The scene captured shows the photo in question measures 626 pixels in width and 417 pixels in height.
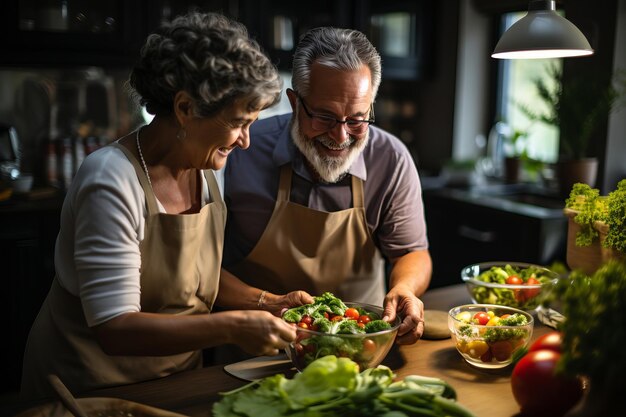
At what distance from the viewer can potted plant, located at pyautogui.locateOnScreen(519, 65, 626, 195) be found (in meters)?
3.48

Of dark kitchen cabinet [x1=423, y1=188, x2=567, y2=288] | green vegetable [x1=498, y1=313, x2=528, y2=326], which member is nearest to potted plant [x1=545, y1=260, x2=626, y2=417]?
green vegetable [x1=498, y1=313, x2=528, y2=326]

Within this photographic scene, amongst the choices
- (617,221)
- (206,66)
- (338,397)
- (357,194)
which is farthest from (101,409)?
(617,221)

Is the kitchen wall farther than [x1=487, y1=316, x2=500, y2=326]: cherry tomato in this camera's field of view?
Yes

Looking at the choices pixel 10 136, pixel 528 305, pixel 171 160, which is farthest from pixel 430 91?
pixel 171 160

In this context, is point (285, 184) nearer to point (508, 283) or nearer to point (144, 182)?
point (144, 182)

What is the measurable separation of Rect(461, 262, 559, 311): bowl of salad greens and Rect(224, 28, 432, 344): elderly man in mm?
160

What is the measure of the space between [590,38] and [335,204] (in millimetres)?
2245

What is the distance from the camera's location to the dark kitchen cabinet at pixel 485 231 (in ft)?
11.1

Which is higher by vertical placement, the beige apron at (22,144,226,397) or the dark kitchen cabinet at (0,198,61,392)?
the beige apron at (22,144,226,397)

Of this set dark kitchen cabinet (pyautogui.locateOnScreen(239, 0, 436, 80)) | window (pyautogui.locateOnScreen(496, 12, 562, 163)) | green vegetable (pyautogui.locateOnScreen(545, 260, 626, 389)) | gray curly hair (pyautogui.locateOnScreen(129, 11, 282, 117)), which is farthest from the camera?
window (pyautogui.locateOnScreen(496, 12, 562, 163))

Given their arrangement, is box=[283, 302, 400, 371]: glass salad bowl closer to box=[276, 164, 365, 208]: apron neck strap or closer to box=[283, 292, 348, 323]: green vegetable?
box=[283, 292, 348, 323]: green vegetable

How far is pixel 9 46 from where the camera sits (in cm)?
346

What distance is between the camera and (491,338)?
4.82 feet

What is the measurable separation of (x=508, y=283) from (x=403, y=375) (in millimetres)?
547
